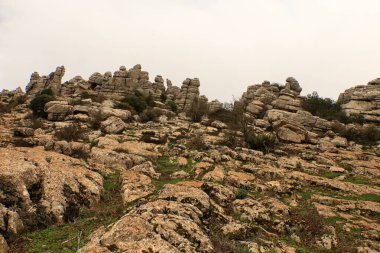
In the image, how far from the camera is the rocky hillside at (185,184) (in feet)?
34.5

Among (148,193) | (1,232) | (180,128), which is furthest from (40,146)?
(180,128)

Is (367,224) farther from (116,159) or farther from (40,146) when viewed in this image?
(40,146)

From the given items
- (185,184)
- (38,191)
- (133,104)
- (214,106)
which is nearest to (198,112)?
(214,106)

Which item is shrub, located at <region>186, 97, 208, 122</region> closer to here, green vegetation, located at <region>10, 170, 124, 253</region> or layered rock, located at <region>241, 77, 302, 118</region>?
layered rock, located at <region>241, 77, 302, 118</region>

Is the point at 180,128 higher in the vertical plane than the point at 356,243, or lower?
higher

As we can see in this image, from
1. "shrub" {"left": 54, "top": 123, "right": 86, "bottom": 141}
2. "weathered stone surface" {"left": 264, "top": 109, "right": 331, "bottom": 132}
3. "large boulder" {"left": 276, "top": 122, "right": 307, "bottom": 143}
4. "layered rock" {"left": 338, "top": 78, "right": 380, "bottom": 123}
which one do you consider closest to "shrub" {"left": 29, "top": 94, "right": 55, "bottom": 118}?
"shrub" {"left": 54, "top": 123, "right": 86, "bottom": 141}

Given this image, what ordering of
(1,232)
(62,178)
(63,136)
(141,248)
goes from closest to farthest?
(141,248) < (1,232) < (62,178) < (63,136)

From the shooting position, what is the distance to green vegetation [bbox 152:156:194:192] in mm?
18394

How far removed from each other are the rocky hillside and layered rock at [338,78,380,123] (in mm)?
552

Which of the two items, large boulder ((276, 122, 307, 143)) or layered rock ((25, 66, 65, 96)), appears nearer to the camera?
large boulder ((276, 122, 307, 143))

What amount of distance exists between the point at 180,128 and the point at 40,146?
53.8 feet

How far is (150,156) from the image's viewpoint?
22859 millimetres

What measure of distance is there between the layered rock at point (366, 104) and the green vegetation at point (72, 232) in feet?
122

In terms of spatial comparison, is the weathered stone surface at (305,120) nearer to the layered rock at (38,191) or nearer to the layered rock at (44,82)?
the layered rock at (38,191)
